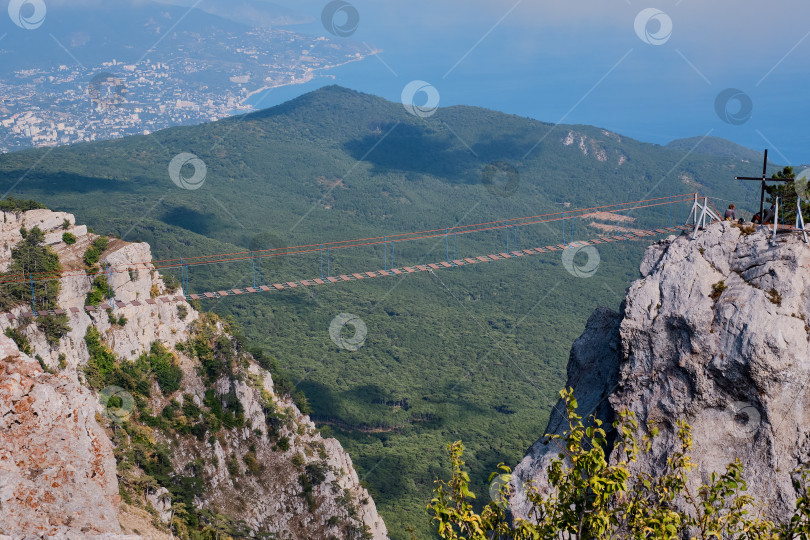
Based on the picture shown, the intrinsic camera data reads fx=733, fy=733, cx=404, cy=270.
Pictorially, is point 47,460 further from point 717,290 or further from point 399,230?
point 399,230

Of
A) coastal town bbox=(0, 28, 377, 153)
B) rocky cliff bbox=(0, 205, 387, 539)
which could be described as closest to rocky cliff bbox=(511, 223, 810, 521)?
rocky cliff bbox=(0, 205, 387, 539)

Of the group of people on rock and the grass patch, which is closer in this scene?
the grass patch

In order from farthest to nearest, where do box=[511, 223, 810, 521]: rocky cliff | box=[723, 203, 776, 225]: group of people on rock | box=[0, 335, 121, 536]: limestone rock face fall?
box=[723, 203, 776, 225]: group of people on rock → box=[0, 335, 121, 536]: limestone rock face → box=[511, 223, 810, 521]: rocky cliff

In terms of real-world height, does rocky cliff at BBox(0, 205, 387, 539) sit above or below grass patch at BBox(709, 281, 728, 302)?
below

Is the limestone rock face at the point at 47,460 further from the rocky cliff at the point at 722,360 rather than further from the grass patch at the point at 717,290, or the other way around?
the grass patch at the point at 717,290

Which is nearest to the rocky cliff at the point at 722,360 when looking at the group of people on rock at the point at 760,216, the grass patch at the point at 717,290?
the grass patch at the point at 717,290

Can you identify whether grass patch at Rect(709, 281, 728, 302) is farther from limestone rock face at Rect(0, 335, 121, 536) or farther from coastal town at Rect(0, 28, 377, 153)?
coastal town at Rect(0, 28, 377, 153)

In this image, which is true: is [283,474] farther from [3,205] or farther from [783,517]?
[783,517]
